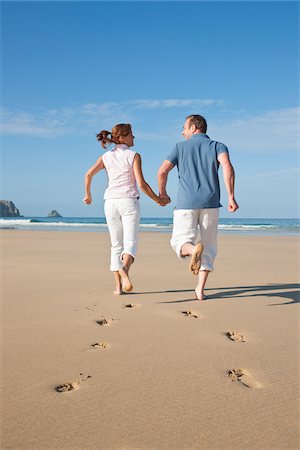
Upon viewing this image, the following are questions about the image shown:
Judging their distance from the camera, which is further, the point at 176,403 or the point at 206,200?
the point at 206,200

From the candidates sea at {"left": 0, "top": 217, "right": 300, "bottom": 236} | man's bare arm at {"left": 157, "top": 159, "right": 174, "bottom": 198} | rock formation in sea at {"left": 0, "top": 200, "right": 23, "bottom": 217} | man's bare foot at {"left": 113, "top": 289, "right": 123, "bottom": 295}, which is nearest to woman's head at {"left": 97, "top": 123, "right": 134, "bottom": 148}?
man's bare arm at {"left": 157, "top": 159, "right": 174, "bottom": 198}

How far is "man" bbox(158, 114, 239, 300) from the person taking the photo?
4.11 m

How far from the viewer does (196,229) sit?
4199mm

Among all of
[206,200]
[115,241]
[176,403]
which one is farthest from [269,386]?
[115,241]

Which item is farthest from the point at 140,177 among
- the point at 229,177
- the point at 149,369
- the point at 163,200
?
the point at 149,369

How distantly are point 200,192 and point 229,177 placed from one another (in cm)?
35

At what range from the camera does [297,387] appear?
6.67 ft

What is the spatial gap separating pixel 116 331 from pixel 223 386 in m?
1.17

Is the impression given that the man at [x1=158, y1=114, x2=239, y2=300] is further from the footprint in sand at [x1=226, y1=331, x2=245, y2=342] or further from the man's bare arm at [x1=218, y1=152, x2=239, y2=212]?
the footprint in sand at [x1=226, y1=331, x2=245, y2=342]

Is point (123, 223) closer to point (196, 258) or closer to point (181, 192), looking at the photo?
point (181, 192)

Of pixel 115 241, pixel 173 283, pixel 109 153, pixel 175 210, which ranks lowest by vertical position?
pixel 173 283

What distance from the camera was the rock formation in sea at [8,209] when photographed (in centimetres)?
8619

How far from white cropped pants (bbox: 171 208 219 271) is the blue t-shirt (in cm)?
8

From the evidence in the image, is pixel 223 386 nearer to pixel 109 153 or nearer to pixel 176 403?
pixel 176 403
